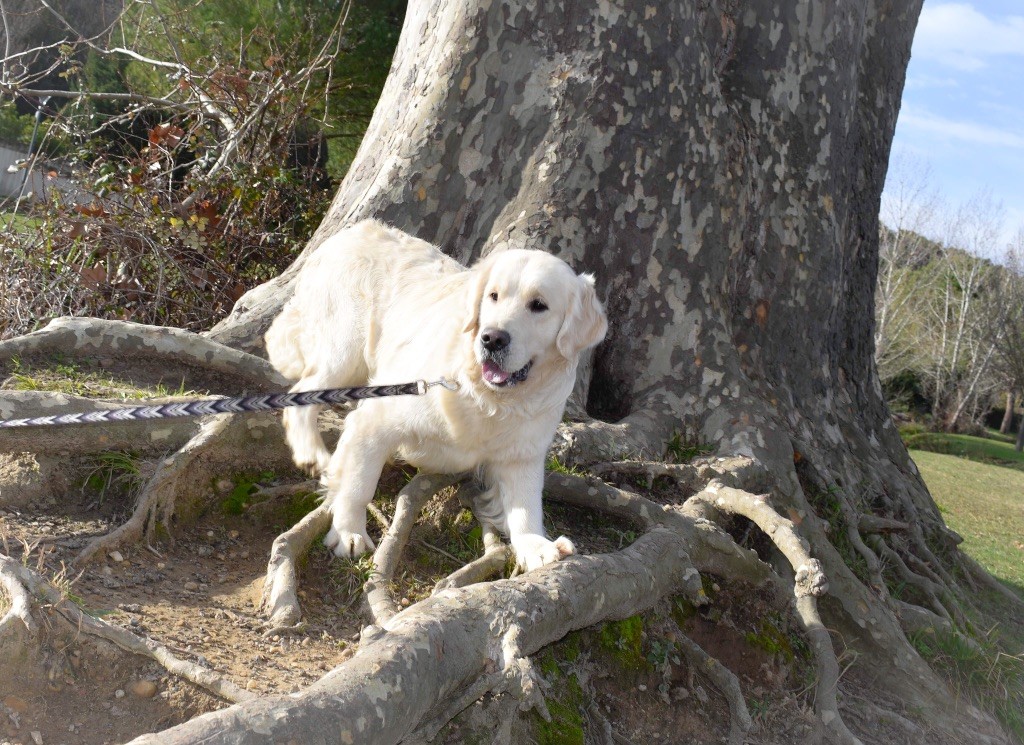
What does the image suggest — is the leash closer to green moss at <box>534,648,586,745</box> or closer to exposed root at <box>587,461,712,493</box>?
green moss at <box>534,648,586,745</box>

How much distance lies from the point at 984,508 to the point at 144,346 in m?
14.1

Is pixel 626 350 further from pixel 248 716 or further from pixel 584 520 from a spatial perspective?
pixel 248 716

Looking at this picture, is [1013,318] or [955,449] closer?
[955,449]

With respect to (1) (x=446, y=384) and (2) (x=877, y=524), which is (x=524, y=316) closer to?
(1) (x=446, y=384)

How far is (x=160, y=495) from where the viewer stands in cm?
392

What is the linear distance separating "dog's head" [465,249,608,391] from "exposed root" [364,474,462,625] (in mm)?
629

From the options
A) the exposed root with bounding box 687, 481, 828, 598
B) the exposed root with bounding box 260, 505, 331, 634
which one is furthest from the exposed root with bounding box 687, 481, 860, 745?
the exposed root with bounding box 260, 505, 331, 634

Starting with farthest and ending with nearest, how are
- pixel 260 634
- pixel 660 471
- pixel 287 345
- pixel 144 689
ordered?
pixel 287 345, pixel 660 471, pixel 260 634, pixel 144 689

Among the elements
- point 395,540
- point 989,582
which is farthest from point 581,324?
point 989,582

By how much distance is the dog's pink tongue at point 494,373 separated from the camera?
12.6 feet

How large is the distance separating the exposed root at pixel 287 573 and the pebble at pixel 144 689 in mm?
576

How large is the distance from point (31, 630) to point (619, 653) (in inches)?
87.1

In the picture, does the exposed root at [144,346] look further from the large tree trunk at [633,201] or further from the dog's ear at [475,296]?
the dog's ear at [475,296]

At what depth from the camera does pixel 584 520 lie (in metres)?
4.64
